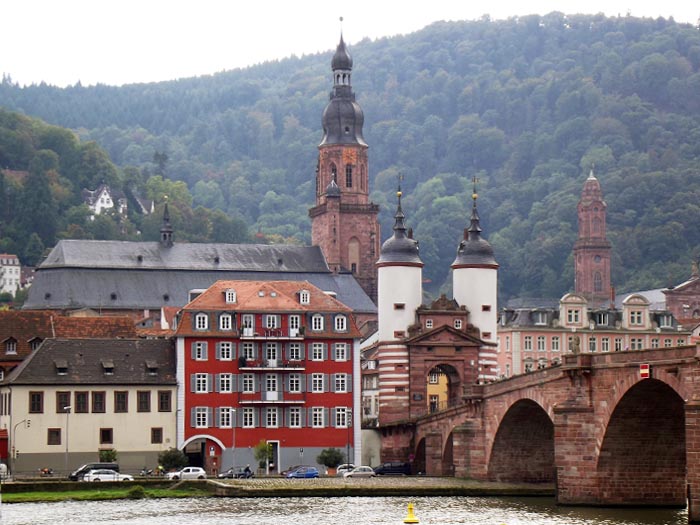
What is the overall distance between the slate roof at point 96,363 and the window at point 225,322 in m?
3.83

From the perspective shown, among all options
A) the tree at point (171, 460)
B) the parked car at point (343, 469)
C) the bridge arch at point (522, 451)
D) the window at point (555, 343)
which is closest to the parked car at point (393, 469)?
the parked car at point (343, 469)

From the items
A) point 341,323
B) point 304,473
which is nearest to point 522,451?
point 304,473

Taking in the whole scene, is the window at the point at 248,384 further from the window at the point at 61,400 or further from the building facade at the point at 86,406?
the window at the point at 61,400

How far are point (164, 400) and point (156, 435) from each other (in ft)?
8.20

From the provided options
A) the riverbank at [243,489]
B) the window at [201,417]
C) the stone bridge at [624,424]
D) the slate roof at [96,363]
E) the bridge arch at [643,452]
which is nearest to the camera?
the stone bridge at [624,424]

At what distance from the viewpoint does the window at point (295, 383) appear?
136000mm

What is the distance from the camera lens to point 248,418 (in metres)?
135

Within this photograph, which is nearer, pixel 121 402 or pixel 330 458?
pixel 121 402

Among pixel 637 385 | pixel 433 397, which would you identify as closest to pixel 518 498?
pixel 637 385

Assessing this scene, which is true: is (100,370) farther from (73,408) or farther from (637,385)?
(637,385)

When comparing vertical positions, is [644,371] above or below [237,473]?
above

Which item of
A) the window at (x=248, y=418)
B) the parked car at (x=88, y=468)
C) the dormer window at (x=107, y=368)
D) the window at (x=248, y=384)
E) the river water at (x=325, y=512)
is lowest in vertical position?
the river water at (x=325, y=512)

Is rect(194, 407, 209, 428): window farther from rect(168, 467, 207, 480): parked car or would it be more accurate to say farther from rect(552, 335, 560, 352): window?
rect(552, 335, 560, 352): window

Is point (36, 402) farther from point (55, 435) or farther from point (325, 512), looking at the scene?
point (325, 512)
